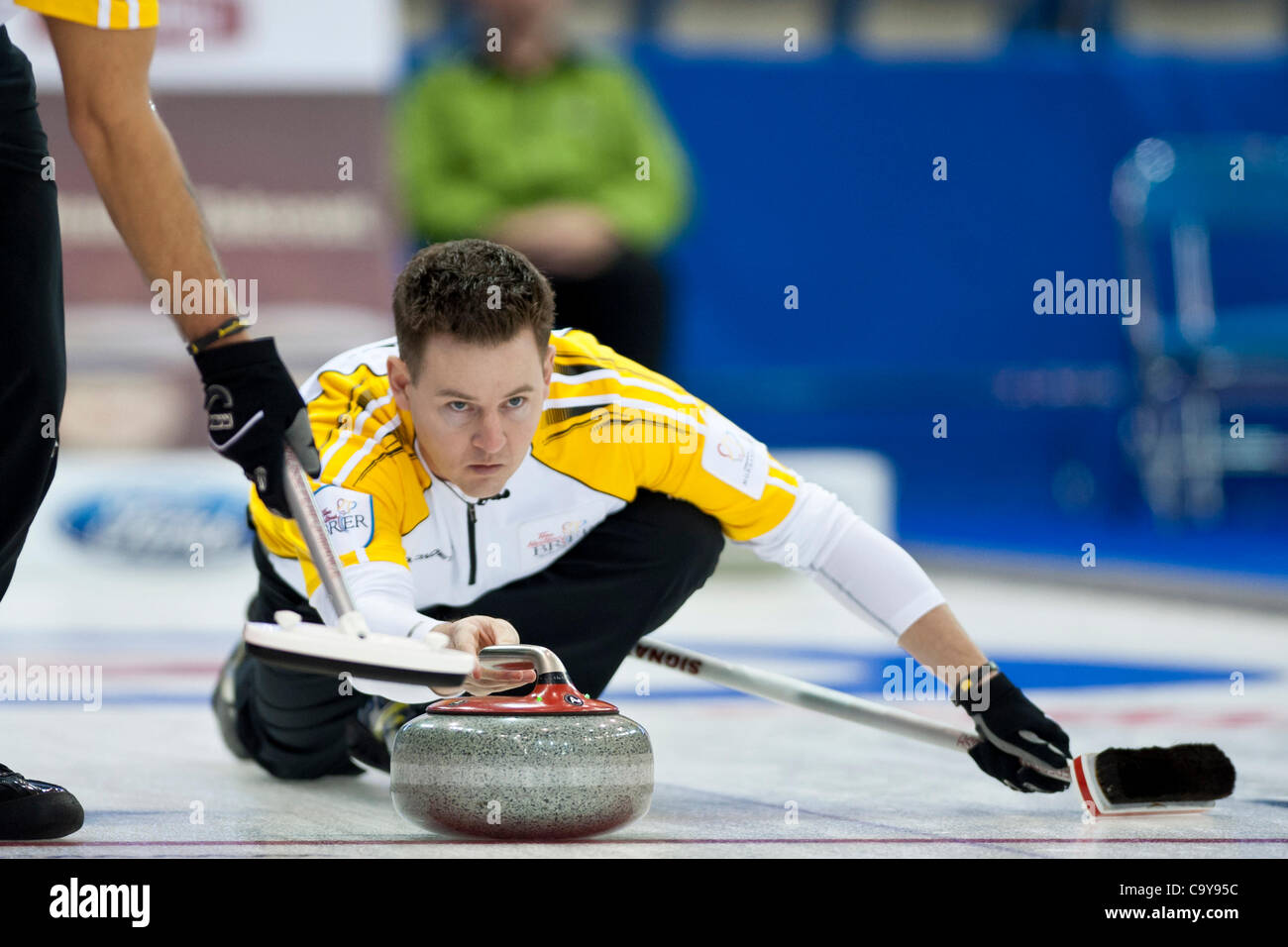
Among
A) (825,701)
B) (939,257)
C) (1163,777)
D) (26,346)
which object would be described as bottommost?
(1163,777)

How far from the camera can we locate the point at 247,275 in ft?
26.0

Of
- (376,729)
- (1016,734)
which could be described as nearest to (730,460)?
(1016,734)

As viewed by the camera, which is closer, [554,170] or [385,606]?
[385,606]

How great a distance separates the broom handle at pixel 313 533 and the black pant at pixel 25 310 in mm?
360

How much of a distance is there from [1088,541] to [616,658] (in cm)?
621

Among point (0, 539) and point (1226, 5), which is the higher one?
point (1226, 5)

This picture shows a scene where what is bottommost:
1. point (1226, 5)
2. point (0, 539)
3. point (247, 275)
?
point (0, 539)

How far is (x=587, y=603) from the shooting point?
325 centimetres

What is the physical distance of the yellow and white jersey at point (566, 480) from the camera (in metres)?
2.99

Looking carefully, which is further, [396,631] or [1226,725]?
[1226,725]

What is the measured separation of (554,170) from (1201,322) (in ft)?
15.5

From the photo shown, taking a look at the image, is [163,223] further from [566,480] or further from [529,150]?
[529,150]
